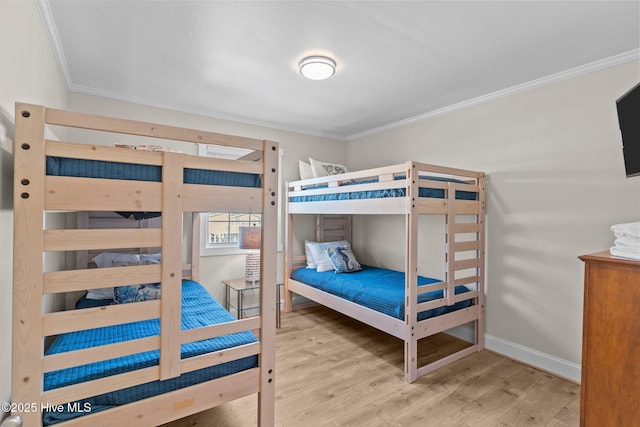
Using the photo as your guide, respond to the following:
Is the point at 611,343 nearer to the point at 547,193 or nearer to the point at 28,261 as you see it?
the point at 547,193

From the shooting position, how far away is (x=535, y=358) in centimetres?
255

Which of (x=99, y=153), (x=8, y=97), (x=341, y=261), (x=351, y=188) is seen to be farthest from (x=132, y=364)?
(x=341, y=261)

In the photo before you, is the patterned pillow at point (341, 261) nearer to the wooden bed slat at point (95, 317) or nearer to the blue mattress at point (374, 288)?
the blue mattress at point (374, 288)

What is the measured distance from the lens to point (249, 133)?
148 inches

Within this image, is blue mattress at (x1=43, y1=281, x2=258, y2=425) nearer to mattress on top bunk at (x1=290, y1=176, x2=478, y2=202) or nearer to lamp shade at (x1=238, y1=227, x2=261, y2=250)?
lamp shade at (x1=238, y1=227, x2=261, y2=250)

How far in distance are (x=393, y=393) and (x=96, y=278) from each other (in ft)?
6.58

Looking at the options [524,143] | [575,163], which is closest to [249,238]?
[524,143]

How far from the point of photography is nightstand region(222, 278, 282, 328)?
3.41 m

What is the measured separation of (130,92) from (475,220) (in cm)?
362

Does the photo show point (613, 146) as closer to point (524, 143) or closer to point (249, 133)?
point (524, 143)

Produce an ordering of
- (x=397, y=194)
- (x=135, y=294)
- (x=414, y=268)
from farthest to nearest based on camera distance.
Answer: (x=397, y=194) → (x=414, y=268) → (x=135, y=294)

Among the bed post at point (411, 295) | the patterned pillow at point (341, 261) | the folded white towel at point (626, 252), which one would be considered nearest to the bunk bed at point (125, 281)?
the bed post at point (411, 295)

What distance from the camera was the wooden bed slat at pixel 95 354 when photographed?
1142mm

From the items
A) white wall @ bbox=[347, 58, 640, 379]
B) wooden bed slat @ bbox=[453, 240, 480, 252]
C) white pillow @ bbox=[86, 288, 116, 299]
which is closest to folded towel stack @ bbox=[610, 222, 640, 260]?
white wall @ bbox=[347, 58, 640, 379]
